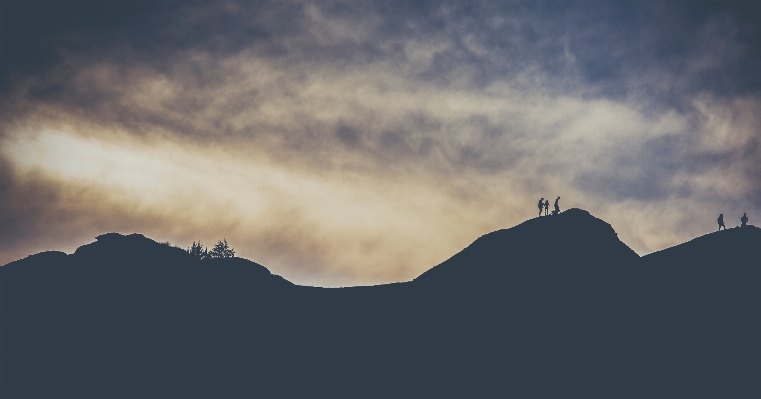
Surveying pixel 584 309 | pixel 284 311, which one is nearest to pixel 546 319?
pixel 584 309

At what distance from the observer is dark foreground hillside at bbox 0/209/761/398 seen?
41.7 m

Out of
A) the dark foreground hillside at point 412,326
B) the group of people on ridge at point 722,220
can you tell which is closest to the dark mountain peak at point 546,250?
the dark foreground hillside at point 412,326

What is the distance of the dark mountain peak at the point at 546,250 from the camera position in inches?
2117

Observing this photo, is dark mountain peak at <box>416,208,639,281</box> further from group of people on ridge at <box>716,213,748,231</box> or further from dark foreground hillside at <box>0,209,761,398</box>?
group of people on ridge at <box>716,213,748,231</box>

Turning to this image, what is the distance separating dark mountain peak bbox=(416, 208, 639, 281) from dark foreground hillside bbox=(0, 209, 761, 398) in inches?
11.0

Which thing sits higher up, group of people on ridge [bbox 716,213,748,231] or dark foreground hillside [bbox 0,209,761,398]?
group of people on ridge [bbox 716,213,748,231]

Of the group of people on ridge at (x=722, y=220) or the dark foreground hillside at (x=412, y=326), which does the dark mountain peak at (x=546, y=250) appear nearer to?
the dark foreground hillside at (x=412, y=326)

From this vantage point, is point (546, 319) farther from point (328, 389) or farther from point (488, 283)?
point (328, 389)

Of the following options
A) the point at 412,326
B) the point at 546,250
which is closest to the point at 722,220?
the point at 546,250

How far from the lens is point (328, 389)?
45.3m

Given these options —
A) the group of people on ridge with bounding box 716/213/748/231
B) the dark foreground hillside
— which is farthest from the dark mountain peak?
the group of people on ridge with bounding box 716/213/748/231

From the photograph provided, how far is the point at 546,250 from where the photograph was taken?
57094 mm

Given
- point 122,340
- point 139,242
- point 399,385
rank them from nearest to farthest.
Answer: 1. point 399,385
2. point 122,340
3. point 139,242

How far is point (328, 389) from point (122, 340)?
24606 mm
